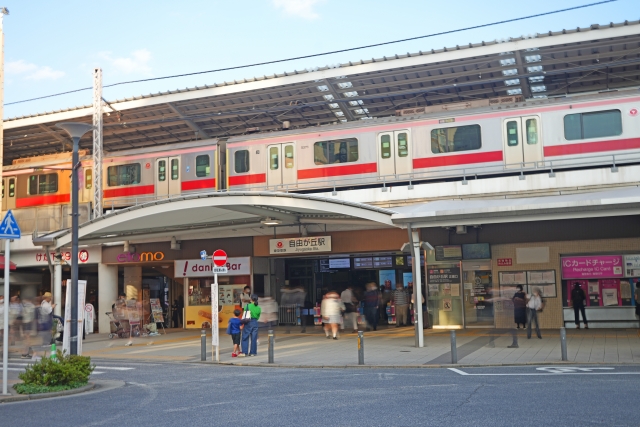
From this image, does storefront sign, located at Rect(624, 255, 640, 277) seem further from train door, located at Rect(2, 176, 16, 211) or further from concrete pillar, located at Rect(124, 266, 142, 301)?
train door, located at Rect(2, 176, 16, 211)

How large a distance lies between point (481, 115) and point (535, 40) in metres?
3.04

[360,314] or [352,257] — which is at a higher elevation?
[352,257]

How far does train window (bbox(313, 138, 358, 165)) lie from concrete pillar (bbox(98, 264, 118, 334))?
1167 cm

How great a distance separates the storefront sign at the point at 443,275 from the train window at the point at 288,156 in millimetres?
6731

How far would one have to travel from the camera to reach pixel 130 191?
1211 inches

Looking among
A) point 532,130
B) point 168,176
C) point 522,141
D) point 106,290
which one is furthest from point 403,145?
point 106,290

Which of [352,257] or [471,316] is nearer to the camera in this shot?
[471,316]

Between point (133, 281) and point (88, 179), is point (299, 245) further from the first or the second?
point (88, 179)

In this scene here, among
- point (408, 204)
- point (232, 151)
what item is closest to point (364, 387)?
point (408, 204)

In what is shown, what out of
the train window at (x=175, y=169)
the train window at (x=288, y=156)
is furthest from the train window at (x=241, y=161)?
the train window at (x=175, y=169)

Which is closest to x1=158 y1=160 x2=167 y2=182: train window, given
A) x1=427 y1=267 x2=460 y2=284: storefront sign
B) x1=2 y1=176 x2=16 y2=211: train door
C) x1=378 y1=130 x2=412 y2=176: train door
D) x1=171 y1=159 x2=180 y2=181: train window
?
x1=171 y1=159 x2=180 y2=181: train window

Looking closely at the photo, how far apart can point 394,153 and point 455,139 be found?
2.28m

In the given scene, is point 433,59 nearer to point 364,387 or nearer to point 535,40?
point 535,40

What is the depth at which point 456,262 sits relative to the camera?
25.2 m
